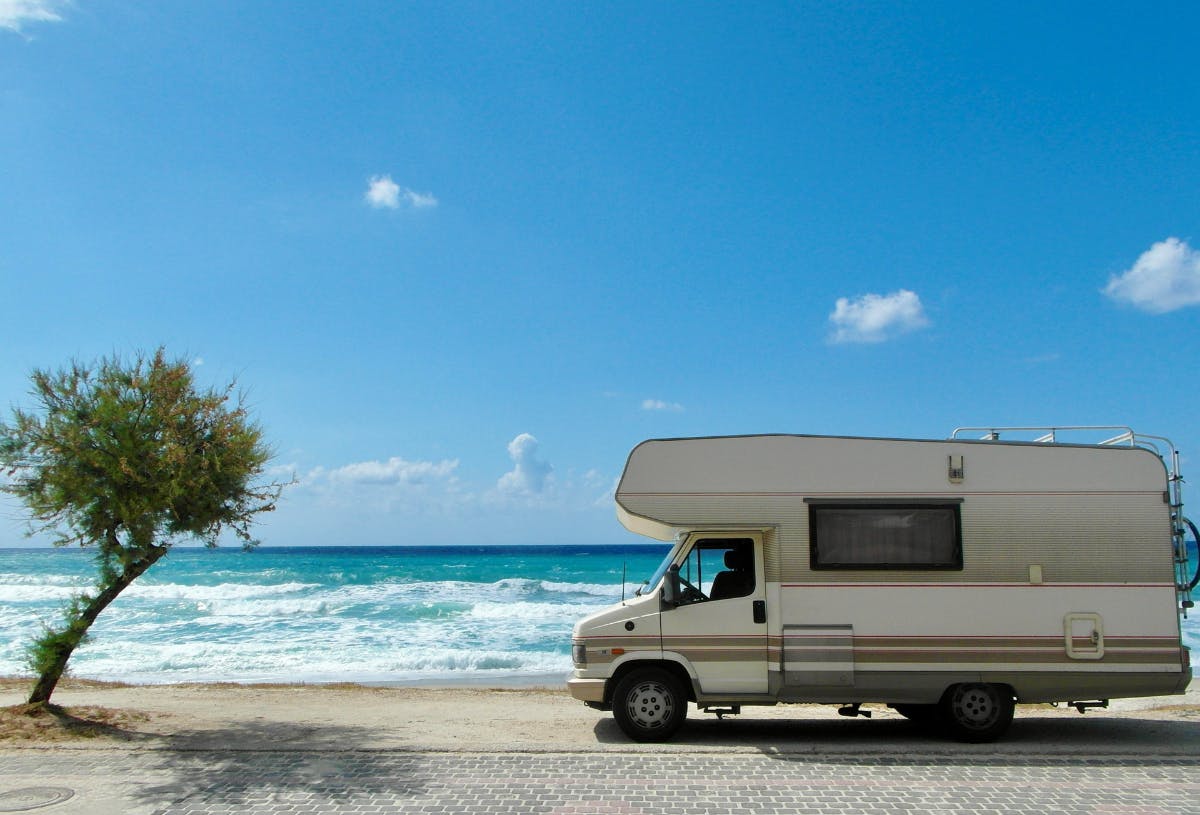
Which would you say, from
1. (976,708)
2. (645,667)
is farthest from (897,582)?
(645,667)

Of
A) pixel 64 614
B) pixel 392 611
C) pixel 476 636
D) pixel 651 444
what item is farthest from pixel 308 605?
pixel 651 444

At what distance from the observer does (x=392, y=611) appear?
110ft

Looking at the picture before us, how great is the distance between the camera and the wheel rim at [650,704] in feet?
32.9

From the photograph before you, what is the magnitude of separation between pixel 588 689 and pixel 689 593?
153 centimetres

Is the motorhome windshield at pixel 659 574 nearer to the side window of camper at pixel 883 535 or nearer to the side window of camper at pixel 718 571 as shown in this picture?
the side window of camper at pixel 718 571

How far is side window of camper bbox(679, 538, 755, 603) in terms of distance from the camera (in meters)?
10.2

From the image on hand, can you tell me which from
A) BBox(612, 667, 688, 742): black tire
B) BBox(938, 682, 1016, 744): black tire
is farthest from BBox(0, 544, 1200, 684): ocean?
BBox(938, 682, 1016, 744): black tire

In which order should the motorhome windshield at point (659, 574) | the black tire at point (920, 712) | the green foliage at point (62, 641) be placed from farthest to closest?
1. the green foliage at point (62, 641)
2. the black tire at point (920, 712)
3. the motorhome windshield at point (659, 574)

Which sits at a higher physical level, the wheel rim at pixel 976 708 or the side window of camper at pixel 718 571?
the side window of camper at pixel 718 571

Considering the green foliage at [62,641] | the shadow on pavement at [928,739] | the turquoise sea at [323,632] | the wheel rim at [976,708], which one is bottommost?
the turquoise sea at [323,632]

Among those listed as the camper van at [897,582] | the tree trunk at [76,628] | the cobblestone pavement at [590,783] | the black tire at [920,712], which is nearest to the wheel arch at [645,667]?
the camper van at [897,582]

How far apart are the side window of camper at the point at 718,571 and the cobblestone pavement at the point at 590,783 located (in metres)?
1.76

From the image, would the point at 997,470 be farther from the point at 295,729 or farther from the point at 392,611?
the point at 392,611

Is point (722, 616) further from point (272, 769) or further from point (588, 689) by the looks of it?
point (272, 769)
